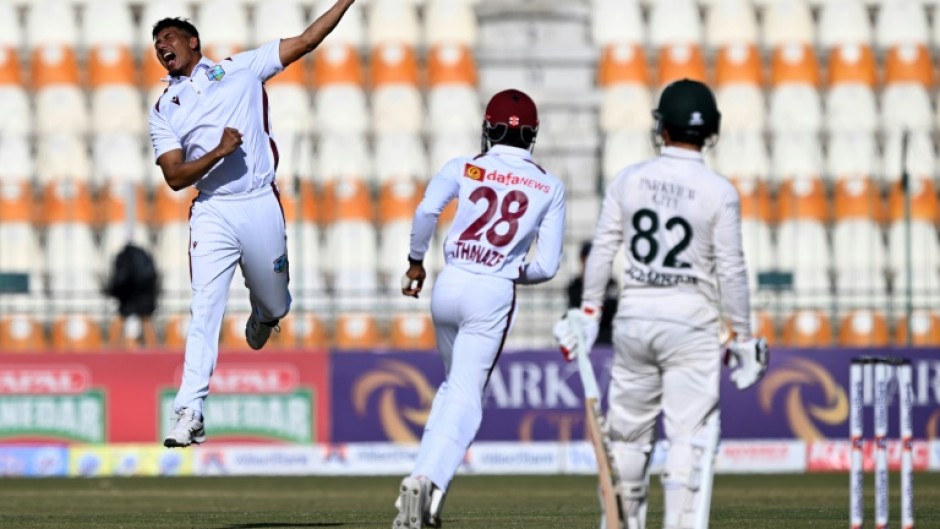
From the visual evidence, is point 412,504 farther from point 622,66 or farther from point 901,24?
point 901,24

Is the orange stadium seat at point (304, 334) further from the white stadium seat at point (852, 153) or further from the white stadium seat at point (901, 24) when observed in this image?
the white stadium seat at point (901, 24)

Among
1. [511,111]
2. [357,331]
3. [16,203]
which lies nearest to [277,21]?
[16,203]

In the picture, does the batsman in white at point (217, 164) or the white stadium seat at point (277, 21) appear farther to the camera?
the white stadium seat at point (277, 21)

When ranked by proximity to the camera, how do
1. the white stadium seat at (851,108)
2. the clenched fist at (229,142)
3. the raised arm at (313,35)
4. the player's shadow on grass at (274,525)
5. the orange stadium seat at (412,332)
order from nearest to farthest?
the clenched fist at (229,142) → the raised arm at (313,35) → the player's shadow on grass at (274,525) → the orange stadium seat at (412,332) → the white stadium seat at (851,108)

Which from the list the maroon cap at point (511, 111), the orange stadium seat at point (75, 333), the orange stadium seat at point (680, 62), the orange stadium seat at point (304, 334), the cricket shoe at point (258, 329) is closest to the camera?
the maroon cap at point (511, 111)

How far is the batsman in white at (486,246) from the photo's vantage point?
25.1 feet

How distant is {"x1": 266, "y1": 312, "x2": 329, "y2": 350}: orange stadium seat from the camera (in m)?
15.6

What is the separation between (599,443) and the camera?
632cm

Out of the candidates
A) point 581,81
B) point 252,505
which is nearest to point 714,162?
point 581,81

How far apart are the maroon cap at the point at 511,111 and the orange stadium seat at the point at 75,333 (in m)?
8.61

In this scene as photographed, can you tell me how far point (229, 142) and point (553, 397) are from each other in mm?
7493

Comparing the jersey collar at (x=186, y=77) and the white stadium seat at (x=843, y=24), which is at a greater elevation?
the white stadium seat at (x=843, y=24)

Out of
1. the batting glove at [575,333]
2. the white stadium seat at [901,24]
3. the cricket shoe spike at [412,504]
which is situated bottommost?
the cricket shoe spike at [412,504]

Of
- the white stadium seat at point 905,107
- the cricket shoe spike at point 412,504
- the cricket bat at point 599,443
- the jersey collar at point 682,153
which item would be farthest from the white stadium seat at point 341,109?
the cricket bat at point 599,443
